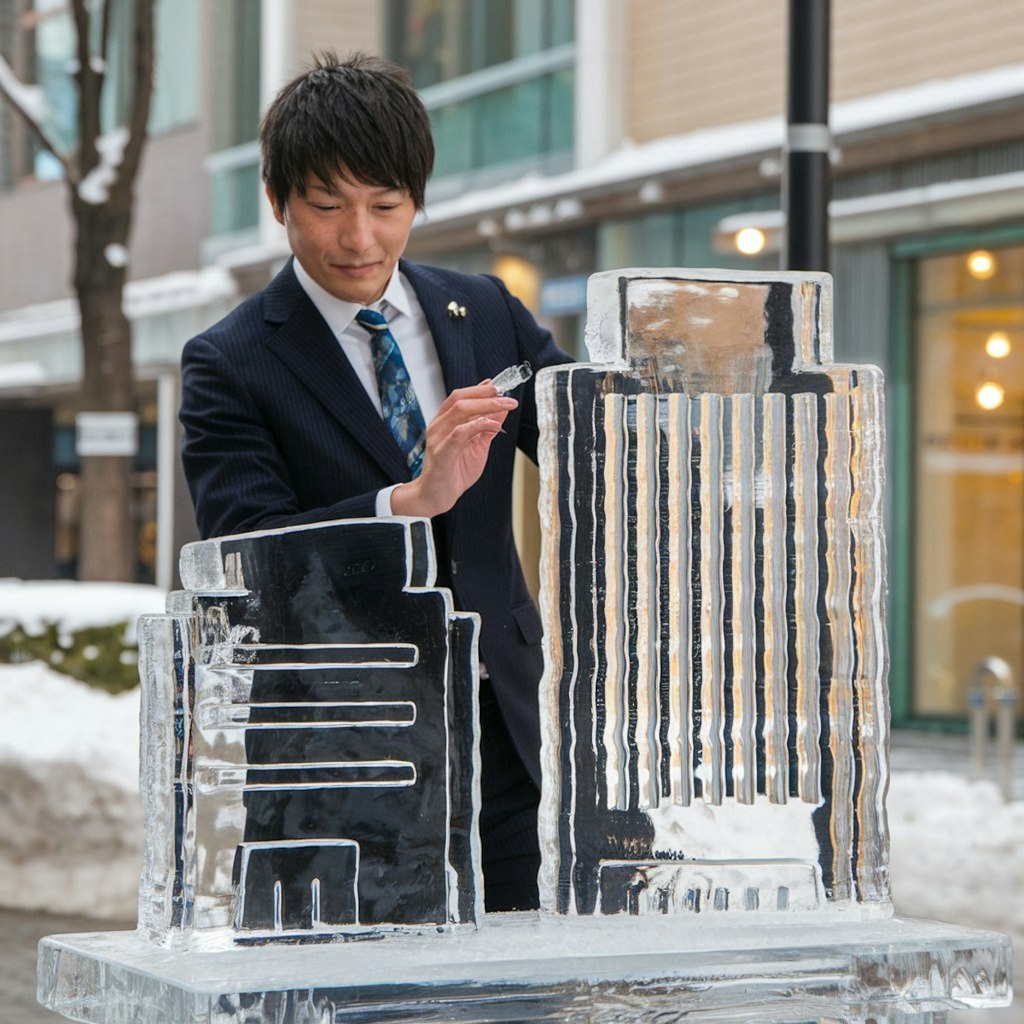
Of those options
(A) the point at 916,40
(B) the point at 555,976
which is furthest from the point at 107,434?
(B) the point at 555,976

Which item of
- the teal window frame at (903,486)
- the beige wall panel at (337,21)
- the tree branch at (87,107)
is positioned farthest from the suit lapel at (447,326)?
the beige wall panel at (337,21)

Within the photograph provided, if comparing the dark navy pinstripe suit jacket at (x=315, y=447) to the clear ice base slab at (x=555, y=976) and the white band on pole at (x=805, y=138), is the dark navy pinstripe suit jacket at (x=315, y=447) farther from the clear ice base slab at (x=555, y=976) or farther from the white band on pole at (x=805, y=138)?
the white band on pole at (x=805, y=138)

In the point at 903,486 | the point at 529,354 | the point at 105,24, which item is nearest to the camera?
the point at 529,354

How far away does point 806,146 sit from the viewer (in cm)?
510

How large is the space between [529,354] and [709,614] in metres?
0.67

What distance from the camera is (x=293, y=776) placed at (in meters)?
1.81

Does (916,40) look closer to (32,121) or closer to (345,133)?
(32,121)

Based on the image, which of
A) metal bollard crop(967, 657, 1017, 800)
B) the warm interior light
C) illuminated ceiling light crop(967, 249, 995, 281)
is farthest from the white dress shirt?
the warm interior light

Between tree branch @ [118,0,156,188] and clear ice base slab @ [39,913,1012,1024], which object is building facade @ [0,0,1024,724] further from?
clear ice base slab @ [39,913,1012,1024]

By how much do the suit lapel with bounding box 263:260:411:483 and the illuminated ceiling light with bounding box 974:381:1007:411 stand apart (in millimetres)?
9927

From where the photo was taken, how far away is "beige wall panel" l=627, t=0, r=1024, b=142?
36.6 ft

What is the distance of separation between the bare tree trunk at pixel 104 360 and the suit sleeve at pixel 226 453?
26.5ft

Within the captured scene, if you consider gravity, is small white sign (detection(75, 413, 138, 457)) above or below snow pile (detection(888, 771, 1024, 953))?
above

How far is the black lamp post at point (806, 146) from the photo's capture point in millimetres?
5059
